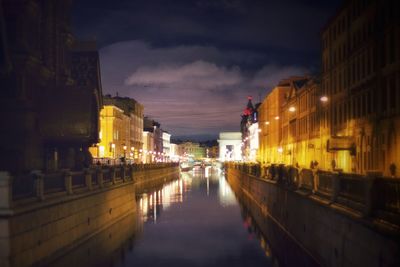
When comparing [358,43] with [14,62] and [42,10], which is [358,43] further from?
[14,62]

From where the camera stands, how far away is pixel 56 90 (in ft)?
112

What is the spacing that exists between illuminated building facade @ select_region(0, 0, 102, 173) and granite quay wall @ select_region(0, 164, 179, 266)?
11.8 feet

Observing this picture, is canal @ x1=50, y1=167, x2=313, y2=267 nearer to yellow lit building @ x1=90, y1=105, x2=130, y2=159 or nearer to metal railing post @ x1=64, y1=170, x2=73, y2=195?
metal railing post @ x1=64, y1=170, x2=73, y2=195

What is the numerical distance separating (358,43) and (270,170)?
17.1 m

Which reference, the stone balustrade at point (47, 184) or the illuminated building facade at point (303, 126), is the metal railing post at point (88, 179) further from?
the illuminated building facade at point (303, 126)

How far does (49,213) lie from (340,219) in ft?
36.0

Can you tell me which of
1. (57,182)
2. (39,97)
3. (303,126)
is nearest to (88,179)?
(57,182)

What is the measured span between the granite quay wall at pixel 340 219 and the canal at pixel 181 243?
58.8 inches

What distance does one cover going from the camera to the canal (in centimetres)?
2473

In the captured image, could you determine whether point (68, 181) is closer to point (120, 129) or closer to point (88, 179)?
point (88, 179)

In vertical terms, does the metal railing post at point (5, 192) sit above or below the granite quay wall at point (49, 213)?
above

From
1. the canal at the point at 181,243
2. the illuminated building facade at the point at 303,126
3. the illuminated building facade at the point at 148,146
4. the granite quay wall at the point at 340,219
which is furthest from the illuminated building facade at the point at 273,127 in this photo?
the granite quay wall at the point at 340,219

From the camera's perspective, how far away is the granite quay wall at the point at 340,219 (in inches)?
528

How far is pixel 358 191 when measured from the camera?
56.2 feet
